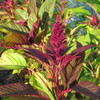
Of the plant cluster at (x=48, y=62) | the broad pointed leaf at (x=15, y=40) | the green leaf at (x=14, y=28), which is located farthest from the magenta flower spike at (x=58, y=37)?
the green leaf at (x=14, y=28)

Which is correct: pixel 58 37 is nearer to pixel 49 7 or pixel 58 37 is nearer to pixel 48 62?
pixel 48 62

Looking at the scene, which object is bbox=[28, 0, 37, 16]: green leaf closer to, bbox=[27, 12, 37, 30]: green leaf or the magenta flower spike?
bbox=[27, 12, 37, 30]: green leaf

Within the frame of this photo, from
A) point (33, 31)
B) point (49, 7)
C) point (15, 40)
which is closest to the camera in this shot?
point (15, 40)

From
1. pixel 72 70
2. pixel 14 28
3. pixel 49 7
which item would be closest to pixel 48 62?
pixel 72 70

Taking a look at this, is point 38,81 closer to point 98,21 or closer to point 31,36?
point 31,36

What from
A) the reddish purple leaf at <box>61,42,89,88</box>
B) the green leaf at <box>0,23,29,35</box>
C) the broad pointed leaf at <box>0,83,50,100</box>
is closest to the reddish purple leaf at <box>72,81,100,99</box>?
the reddish purple leaf at <box>61,42,89,88</box>

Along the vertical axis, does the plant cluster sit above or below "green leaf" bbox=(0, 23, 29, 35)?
below

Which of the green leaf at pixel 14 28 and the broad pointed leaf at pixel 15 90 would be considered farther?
the green leaf at pixel 14 28

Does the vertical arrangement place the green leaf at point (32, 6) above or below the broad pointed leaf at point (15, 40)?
above

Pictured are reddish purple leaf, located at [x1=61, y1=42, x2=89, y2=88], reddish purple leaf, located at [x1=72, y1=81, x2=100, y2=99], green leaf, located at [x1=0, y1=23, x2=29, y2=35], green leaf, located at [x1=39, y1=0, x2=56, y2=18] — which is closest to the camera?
reddish purple leaf, located at [x1=72, y1=81, x2=100, y2=99]

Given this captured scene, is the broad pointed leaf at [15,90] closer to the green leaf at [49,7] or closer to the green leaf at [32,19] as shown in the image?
the green leaf at [32,19]

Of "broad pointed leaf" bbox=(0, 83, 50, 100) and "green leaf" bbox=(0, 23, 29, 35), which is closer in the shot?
"broad pointed leaf" bbox=(0, 83, 50, 100)

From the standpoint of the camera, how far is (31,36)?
38.5 inches

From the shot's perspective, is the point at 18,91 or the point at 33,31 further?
the point at 33,31
